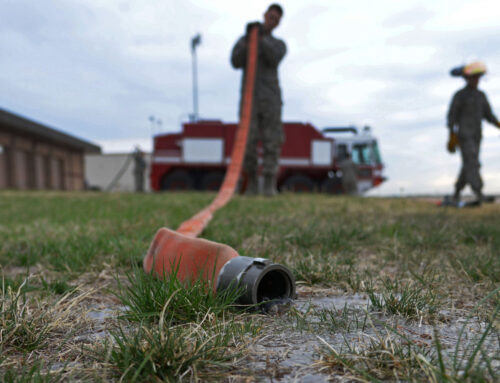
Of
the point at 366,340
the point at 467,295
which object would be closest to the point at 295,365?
the point at 366,340

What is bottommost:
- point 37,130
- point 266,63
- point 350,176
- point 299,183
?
point 299,183

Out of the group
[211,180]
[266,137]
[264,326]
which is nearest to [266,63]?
[266,137]

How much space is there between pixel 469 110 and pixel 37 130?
1919 centimetres

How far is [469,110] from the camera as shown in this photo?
6680 mm

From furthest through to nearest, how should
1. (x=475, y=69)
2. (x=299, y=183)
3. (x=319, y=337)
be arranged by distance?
(x=299, y=183), (x=475, y=69), (x=319, y=337)

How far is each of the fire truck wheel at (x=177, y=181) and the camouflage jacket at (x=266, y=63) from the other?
955 cm

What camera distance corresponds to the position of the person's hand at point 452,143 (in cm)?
699

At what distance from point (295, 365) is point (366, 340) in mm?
234

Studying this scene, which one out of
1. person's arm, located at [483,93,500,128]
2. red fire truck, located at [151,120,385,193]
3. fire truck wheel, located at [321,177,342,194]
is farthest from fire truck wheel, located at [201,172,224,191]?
person's arm, located at [483,93,500,128]

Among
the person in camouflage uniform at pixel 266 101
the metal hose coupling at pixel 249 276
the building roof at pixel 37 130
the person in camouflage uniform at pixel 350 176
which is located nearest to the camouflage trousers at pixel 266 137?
the person in camouflage uniform at pixel 266 101

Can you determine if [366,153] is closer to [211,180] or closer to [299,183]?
[299,183]

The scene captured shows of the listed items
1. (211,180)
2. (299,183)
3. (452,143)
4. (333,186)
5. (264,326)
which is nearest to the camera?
(264,326)

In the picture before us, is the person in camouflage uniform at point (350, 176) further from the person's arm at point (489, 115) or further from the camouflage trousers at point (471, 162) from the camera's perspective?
the camouflage trousers at point (471, 162)

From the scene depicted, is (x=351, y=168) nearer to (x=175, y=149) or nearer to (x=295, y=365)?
(x=175, y=149)
